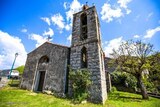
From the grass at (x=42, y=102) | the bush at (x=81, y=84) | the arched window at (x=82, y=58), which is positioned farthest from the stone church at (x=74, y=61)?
the grass at (x=42, y=102)

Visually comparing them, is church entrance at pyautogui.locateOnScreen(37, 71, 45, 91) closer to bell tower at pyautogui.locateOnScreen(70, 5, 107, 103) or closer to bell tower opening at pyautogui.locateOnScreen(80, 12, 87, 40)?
bell tower at pyautogui.locateOnScreen(70, 5, 107, 103)

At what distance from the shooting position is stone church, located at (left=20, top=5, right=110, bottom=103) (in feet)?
29.5

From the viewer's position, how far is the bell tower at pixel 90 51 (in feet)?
27.5

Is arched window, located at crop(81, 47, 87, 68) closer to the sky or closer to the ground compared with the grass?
closer to the sky

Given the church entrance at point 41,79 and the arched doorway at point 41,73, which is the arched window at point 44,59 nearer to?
the arched doorway at point 41,73

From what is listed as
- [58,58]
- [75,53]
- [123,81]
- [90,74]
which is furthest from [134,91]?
[58,58]

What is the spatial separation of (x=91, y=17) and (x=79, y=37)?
2.61 meters

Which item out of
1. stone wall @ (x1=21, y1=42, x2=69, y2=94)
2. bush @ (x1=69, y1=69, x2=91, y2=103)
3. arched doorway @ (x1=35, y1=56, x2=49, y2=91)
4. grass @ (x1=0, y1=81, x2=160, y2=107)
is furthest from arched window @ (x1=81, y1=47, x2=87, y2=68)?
arched doorway @ (x1=35, y1=56, x2=49, y2=91)

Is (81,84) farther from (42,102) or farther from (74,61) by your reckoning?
(42,102)

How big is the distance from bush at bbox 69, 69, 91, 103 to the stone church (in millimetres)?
439

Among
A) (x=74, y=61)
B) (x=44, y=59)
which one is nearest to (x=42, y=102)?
(x=74, y=61)

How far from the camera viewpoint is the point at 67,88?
10406 mm

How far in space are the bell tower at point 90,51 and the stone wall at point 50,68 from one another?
4.69 feet

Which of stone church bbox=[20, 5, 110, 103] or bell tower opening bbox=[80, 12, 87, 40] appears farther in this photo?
bell tower opening bbox=[80, 12, 87, 40]
